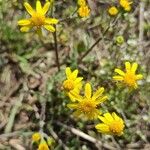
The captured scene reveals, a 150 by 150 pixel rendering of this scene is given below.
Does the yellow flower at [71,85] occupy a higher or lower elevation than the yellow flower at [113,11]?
lower

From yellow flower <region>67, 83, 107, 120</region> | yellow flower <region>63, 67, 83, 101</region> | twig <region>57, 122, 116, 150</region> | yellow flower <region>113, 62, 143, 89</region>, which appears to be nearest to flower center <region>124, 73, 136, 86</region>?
yellow flower <region>113, 62, 143, 89</region>

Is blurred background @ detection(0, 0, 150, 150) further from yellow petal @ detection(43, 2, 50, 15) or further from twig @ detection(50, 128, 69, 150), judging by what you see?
yellow petal @ detection(43, 2, 50, 15)

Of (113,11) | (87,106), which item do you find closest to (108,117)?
(87,106)

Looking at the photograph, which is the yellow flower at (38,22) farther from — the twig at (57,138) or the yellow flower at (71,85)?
the twig at (57,138)

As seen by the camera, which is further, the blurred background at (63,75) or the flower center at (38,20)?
the blurred background at (63,75)

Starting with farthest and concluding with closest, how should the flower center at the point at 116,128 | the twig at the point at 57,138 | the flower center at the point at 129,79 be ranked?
the twig at the point at 57,138
the flower center at the point at 129,79
the flower center at the point at 116,128

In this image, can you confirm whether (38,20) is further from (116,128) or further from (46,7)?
A: (116,128)

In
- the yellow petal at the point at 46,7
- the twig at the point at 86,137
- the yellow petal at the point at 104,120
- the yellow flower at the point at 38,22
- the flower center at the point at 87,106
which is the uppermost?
the yellow petal at the point at 46,7

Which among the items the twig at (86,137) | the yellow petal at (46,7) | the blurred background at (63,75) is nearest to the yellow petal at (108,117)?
the blurred background at (63,75)
